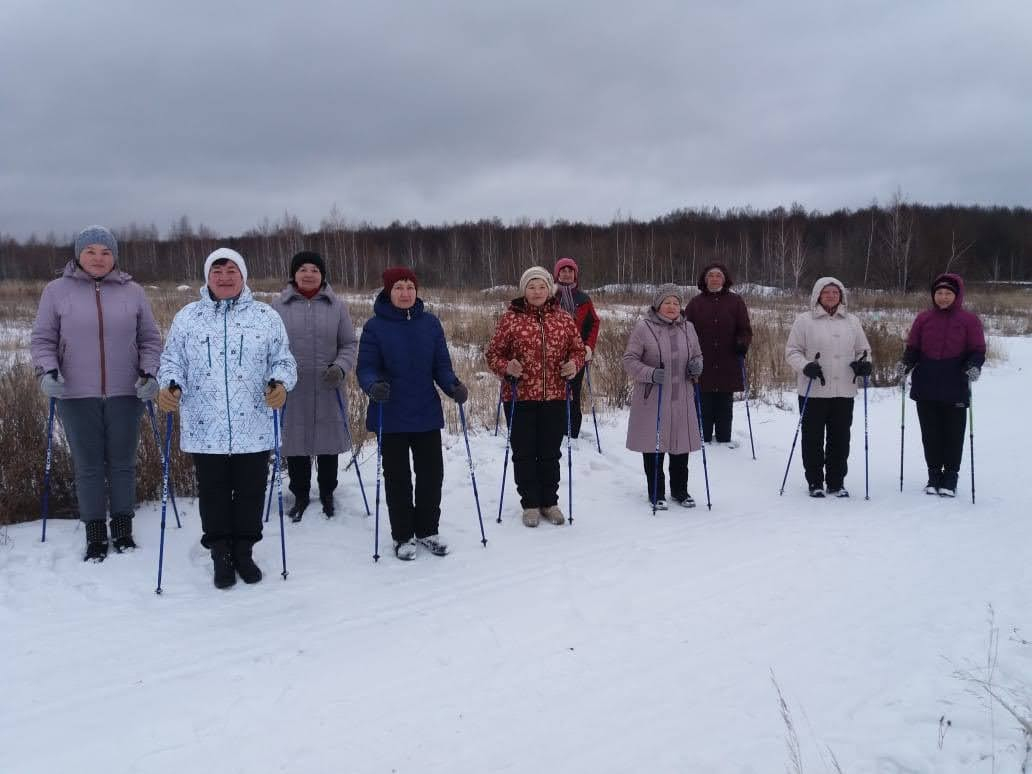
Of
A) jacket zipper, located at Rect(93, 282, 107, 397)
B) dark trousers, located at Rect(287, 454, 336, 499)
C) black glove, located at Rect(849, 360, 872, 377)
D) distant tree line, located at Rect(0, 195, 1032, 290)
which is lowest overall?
dark trousers, located at Rect(287, 454, 336, 499)

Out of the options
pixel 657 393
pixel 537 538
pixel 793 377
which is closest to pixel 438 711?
pixel 537 538

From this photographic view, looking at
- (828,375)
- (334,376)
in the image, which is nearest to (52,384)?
(334,376)

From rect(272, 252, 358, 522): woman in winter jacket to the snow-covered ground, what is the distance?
71 cm

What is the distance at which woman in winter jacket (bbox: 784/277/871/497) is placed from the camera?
5719 mm

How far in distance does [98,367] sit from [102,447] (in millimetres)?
529

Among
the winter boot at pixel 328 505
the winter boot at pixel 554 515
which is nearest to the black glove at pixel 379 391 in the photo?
the winter boot at pixel 328 505

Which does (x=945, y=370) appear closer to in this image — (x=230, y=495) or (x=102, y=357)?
(x=230, y=495)

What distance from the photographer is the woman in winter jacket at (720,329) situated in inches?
279

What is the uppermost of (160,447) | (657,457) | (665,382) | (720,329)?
(720,329)

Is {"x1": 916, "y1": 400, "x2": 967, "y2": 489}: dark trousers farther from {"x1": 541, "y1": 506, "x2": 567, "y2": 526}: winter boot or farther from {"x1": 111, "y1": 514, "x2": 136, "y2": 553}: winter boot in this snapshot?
{"x1": 111, "y1": 514, "x2": 136, "y2": 553}: winter boot

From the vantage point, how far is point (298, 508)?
5059 mm

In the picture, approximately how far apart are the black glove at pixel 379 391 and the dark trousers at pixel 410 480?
349 millimetres

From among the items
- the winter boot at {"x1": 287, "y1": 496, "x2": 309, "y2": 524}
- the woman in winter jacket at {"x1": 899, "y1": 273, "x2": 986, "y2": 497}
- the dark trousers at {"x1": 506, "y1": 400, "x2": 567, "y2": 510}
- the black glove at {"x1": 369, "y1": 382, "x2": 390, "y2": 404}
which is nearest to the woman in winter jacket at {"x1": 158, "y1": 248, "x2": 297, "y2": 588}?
the black glove at {"x1": 369, "y1": 382, "x2": 390, "y2": 404}

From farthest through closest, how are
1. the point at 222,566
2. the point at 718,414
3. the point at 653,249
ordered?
the point at 653,249 < the point at 718,414 < the point at 222,566
